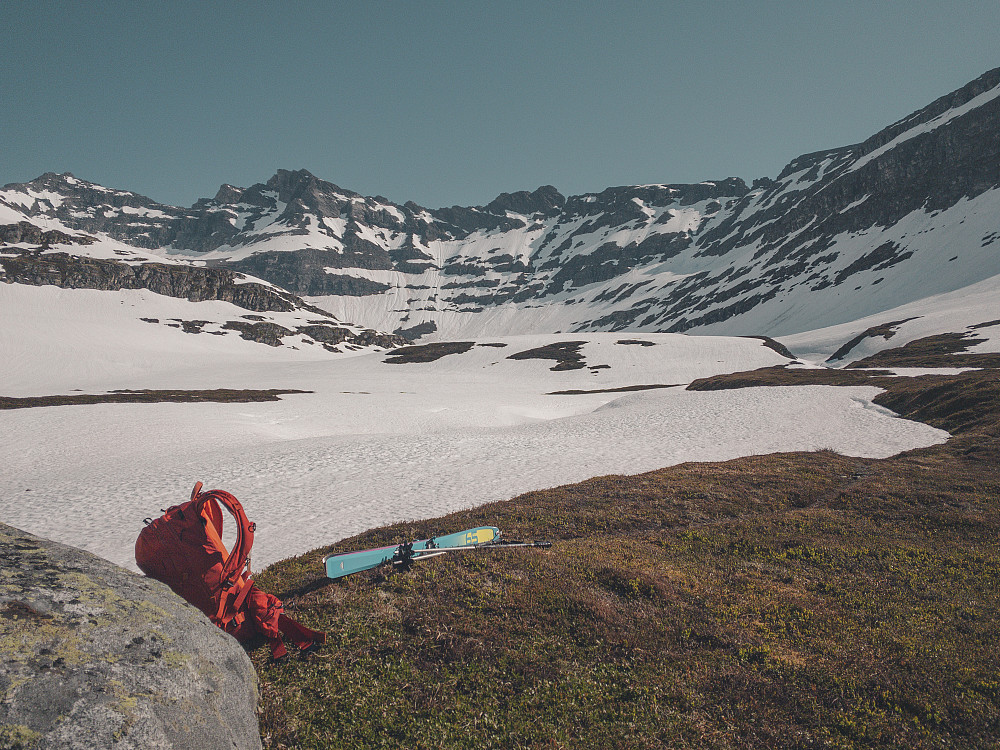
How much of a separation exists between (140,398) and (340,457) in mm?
41358

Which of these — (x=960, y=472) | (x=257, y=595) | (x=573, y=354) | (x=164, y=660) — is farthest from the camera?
(x=573, y=354)

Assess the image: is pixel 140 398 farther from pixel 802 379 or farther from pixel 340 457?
pixel 802 379

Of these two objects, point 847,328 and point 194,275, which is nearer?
point 847,328

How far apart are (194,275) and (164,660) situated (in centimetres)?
18504

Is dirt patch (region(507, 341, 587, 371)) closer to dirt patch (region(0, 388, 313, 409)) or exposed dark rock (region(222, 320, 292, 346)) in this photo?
dirt patch (region(0, 388, 313, 409))

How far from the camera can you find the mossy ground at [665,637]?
5.91 m

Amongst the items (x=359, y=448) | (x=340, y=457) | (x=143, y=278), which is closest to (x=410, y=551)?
(x=340, y=457)

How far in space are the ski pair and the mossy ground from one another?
13.9 inches

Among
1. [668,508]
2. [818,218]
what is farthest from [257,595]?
[818,218]

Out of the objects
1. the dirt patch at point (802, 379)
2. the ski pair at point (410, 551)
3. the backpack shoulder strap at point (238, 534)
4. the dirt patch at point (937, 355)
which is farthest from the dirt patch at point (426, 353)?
the backpack shoulder strap at point (238, 534)

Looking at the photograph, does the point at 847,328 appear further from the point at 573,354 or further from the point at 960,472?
the point at 960,472

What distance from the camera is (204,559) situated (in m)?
6.89

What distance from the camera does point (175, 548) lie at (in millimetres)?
6848

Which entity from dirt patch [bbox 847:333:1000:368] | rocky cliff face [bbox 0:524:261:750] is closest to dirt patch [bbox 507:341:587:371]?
dirt patch [bbox 847:333:1000:368]
